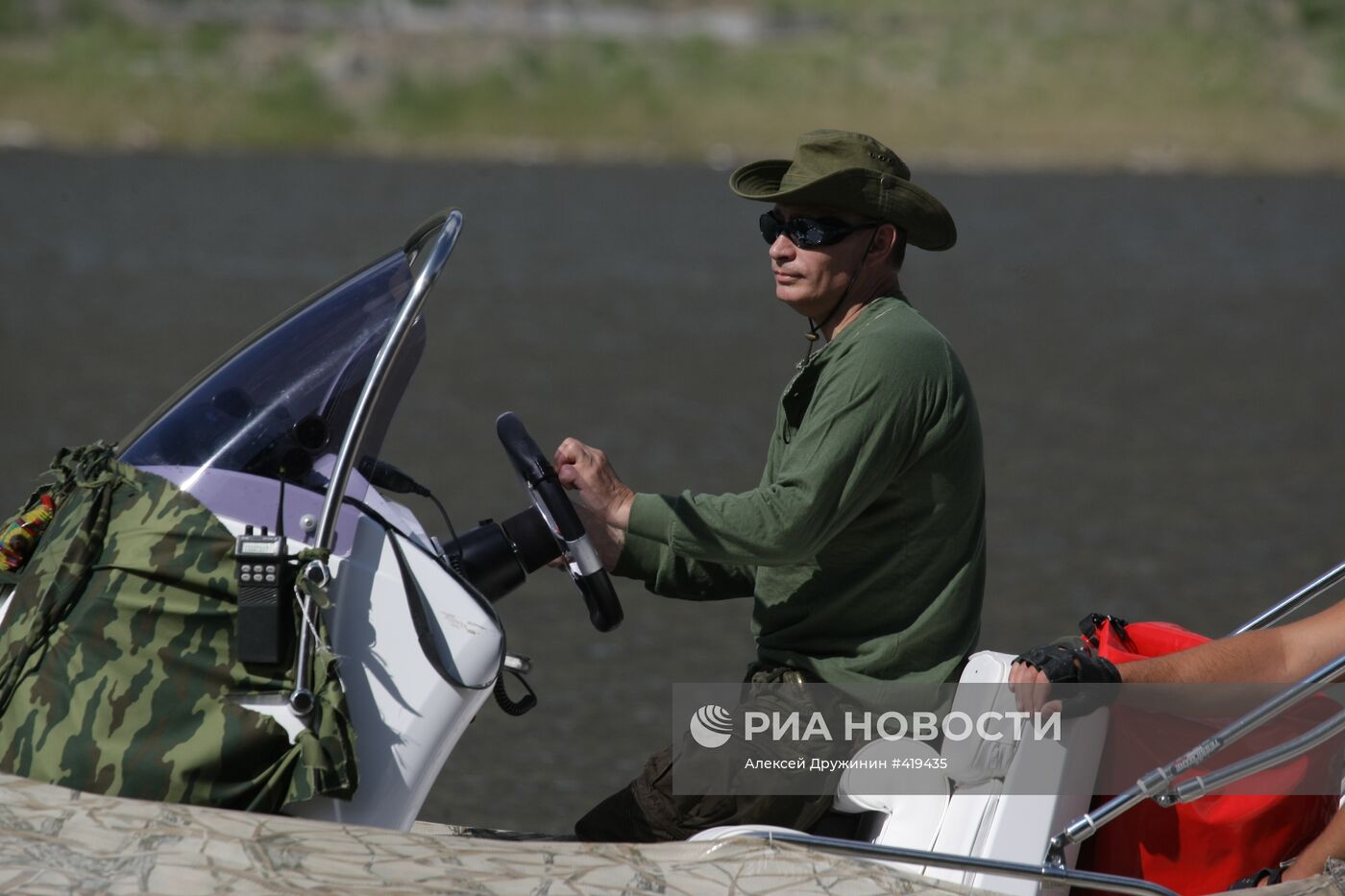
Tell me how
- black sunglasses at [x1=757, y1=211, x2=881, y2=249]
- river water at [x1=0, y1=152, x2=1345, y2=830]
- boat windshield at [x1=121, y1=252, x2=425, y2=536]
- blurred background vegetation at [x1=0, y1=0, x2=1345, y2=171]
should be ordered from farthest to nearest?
blurred background vegetation at [x1=0, y1=0, x2=1345, y2=171] → river water at [x1=0, y1=152, x2=1345, y2=830] → black sunglasses at [x1=757, y1=211, x2=881, y2=249] → boat windshield at [x1=121, y1=252, x2=425, y2=536]

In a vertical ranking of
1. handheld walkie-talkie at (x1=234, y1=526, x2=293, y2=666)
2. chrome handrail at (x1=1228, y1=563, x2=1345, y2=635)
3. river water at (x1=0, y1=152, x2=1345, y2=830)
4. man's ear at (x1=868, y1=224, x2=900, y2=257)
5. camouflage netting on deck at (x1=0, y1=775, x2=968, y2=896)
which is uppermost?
river water at (x1=0, y1=152, x2=1345, y2=830)

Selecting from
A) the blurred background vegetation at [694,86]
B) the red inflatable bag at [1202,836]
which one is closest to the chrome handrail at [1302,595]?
the red inflatable bag at [1202,836]

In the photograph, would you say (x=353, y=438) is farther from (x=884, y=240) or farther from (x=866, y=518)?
(x=884, y=240)

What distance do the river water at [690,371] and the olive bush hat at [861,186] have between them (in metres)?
4.23

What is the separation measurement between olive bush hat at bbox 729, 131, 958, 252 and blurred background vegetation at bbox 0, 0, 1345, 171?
202 feet

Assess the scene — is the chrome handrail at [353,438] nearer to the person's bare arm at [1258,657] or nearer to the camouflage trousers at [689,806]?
the camouflage trousers at [689,806]

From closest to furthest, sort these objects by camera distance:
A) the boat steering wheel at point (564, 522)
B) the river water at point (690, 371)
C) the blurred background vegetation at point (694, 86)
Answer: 1. the boat steering wheel at point (564, 522)
2. the river water at point (690, 371)
3. the blurred background vegetation at point (694, 86)

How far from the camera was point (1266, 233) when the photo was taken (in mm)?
40906

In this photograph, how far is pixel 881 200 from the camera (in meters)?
3.73

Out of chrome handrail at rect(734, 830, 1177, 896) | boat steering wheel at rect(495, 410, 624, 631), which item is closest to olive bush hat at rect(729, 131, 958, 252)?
boat steering wheel at rect(495, 410, 624, 631)

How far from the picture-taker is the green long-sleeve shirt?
3514mm

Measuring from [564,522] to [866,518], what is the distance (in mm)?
633

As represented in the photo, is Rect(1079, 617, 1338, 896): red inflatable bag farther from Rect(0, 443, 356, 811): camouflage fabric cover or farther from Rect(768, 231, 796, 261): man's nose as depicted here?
Rect(0, 443, 356, 811): camouflage fabric cover

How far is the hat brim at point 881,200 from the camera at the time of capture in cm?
370
